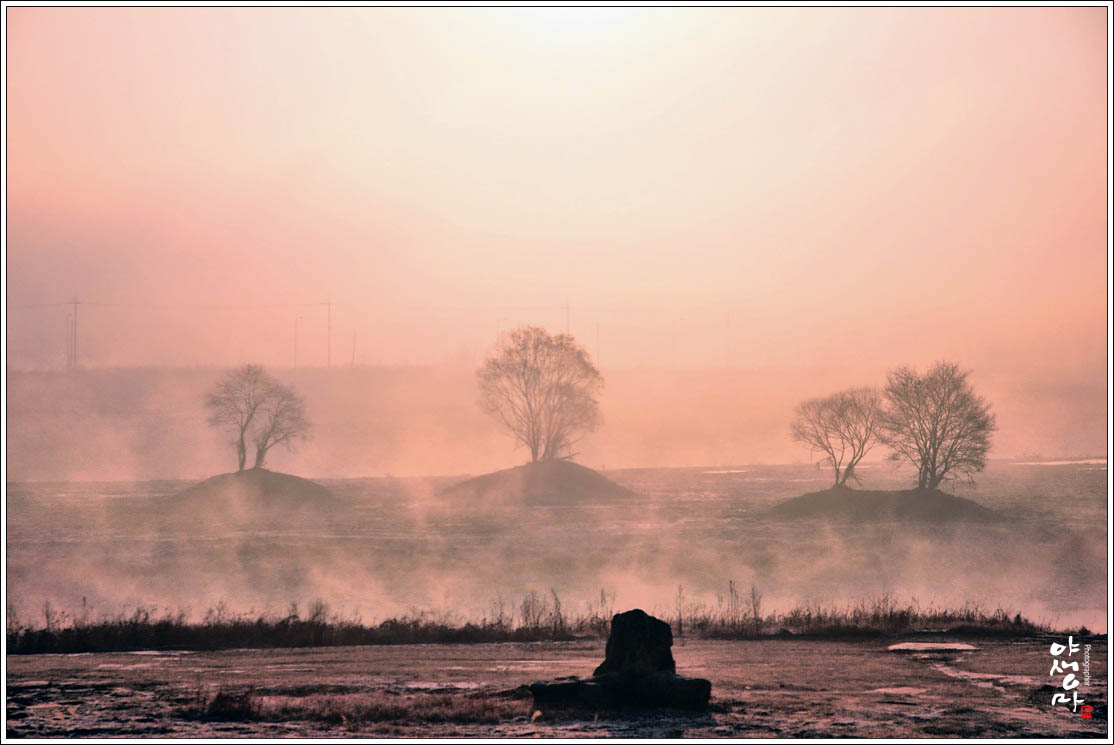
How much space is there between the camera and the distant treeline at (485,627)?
1324 inches

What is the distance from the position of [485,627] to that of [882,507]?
37.6 m

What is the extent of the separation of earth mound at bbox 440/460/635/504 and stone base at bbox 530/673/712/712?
50.7 metres

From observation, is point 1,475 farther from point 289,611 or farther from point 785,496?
point 785,496

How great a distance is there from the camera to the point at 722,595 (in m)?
41.8

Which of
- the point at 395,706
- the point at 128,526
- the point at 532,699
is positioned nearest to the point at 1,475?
the point at 395,706

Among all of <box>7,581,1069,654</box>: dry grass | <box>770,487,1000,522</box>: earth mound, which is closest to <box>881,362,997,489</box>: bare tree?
<box>770,487,1000,522</box>: earth mound

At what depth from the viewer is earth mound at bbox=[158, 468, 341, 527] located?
69.7 metres

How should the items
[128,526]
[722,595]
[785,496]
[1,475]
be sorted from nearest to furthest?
[1,475] → [722,595] → [128,526] → [785,496]

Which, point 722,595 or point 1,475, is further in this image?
point 722,595

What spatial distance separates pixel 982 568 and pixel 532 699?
124 ft

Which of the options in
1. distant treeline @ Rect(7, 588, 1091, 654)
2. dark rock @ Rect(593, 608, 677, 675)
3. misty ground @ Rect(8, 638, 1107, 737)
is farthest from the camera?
distant treeline @ Rect(7, 588, 1091, 654)

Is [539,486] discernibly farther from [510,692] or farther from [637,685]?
[637,685]

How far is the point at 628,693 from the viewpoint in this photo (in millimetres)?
23172

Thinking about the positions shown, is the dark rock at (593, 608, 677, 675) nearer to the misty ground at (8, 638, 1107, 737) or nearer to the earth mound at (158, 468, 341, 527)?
the misty ground at (8, 638, 1107, 737)
